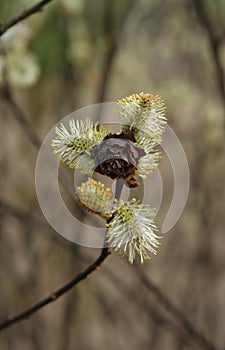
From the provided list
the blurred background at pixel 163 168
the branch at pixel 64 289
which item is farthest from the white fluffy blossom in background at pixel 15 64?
the branch at pixel 64 289

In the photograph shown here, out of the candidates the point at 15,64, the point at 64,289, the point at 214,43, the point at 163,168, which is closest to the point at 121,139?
the point at 64,289

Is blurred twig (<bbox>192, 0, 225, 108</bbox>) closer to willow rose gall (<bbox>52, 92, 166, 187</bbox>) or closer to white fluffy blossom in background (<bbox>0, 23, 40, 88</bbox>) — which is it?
white fluffy blossom in background (<bbox>0, 23, 40, 88</bbox>)

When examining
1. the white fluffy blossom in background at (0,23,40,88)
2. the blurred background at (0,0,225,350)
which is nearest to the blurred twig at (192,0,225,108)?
the blurred background at (0,0,225,350)

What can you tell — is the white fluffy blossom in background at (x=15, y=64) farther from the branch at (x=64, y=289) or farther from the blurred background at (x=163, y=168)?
the branch at (x=64, y=289)

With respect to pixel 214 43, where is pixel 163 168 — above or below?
below

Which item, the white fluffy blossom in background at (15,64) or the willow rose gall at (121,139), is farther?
the white fluffy blossom in background at (15,64)

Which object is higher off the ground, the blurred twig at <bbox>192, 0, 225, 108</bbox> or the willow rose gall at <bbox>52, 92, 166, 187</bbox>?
the blurred twig at <bbox>192, 0, 225, 108</bbox>

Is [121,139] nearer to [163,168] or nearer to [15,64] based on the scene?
[15,64]

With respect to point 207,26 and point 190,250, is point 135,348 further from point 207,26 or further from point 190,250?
point 207,26

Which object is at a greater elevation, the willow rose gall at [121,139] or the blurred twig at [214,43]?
the blurred twig at [214,43]
